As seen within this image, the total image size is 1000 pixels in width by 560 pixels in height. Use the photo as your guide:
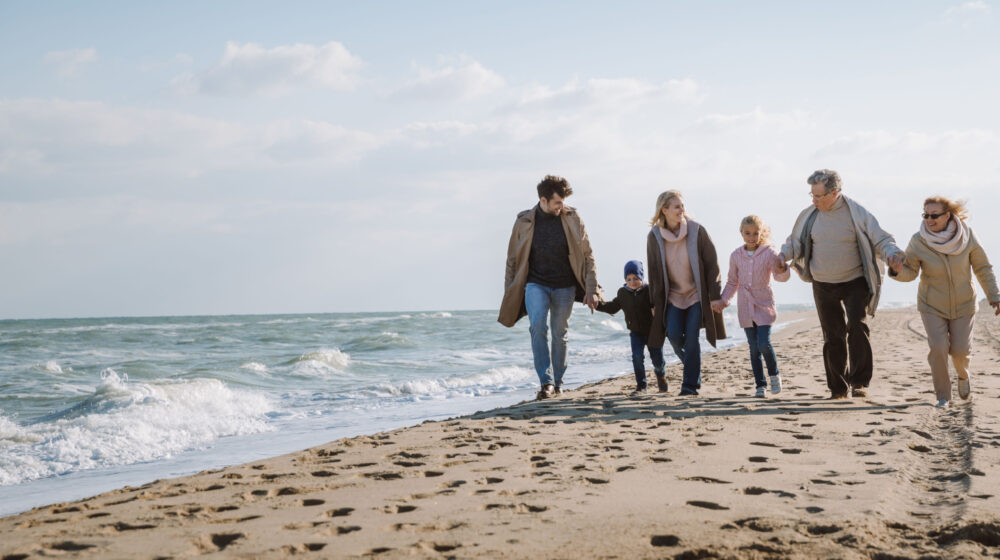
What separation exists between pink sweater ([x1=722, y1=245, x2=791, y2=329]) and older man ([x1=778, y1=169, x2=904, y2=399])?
324 millimetres

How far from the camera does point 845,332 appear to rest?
6.32 meters

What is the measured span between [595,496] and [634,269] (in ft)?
13.6

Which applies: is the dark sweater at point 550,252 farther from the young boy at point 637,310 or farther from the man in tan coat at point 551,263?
the young boy at point 637,310

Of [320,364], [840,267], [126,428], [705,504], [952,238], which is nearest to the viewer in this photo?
[705,504]

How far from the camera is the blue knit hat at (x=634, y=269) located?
7.27 m

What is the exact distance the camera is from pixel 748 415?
5703mm

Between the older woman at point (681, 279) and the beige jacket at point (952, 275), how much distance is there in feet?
4.54

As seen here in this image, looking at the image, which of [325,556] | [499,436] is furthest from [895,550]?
[499,436]

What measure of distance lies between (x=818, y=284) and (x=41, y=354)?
19.3m

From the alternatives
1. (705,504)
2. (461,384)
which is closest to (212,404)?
(461,384)

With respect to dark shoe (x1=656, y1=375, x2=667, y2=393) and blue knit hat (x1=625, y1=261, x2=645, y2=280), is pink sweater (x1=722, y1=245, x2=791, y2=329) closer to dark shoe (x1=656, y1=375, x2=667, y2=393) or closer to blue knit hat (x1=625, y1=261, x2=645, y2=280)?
blue knit hat (x1=625, y1=261, x2=645, y2=280)

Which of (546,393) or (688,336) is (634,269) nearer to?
(688,336)

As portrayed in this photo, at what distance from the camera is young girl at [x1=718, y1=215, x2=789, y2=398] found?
21.9 feet

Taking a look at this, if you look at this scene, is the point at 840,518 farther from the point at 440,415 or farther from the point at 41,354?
the point at 41,354
